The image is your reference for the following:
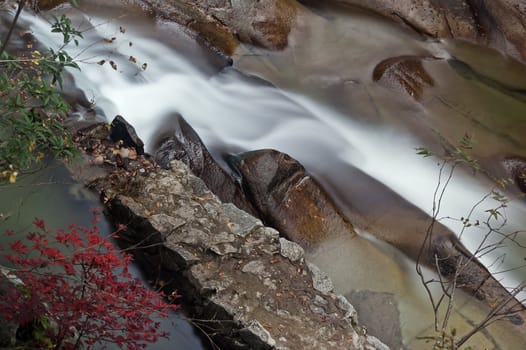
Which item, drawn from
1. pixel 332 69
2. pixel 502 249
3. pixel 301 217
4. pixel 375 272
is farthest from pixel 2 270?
pixel 332 69

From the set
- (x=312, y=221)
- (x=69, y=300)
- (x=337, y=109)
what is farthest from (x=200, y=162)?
(x=337, y=109)

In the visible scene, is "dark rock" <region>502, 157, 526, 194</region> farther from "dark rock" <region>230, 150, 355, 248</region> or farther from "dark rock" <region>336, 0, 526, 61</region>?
"dark rock" <region>336, 0, 526, 61</region>

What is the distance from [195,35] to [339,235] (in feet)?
15.6

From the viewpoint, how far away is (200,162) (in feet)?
22.9

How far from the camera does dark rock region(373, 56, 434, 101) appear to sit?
9711 millimetres

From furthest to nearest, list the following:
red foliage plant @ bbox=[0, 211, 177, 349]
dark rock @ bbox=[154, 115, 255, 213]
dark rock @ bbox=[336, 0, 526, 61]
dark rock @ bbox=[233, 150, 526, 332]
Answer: dark rock @ bbox=[336, 0, 526, 61], dark rock @ bbox=[154, 115, 255, 213], dark rock @ bbox=[233, 150, 526, 332], red foliage plant @ bbox=[0, 211, 177, 349]

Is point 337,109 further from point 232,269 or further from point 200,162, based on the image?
point 232,269

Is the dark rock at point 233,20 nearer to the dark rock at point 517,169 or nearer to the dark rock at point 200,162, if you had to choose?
the dark rock at point 200,162

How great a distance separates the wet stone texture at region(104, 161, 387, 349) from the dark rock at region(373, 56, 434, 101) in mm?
4735

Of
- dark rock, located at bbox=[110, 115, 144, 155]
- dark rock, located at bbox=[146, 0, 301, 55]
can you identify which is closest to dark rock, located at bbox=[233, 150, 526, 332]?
dark rock, located at bbox=[110, 115, 144, 155]

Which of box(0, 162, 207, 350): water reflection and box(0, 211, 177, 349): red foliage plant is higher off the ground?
box(0, 211, 177, 349): red foliage plant

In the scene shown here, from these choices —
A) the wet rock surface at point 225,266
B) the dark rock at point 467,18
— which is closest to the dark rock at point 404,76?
the dark rock at point 467,18

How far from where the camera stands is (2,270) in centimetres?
466

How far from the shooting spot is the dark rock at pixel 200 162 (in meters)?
6.87
